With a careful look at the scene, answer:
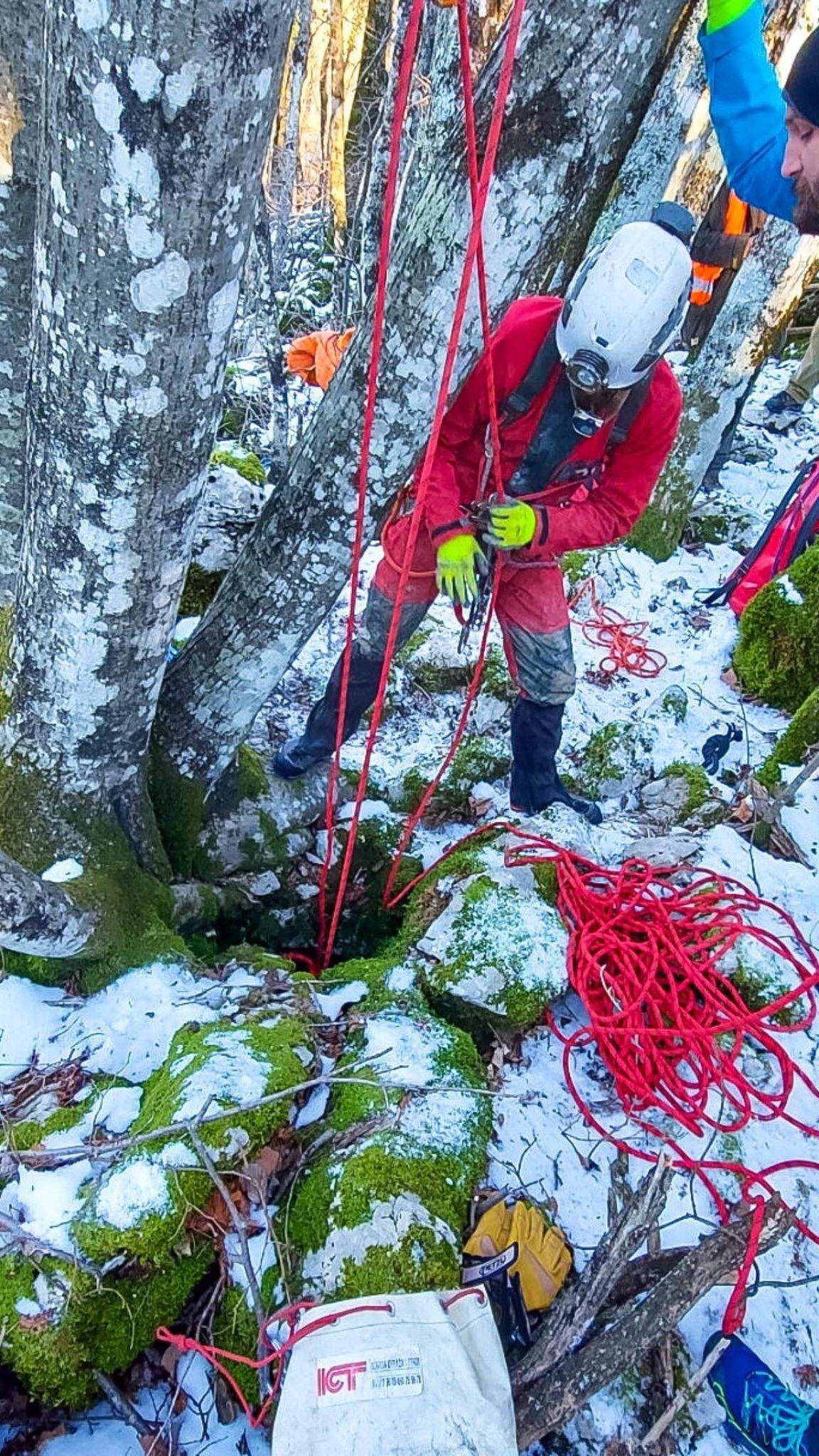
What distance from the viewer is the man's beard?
2441 millimetres

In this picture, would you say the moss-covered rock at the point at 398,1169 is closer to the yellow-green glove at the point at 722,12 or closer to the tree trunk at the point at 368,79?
the yellow-green glove at the point at 722,12

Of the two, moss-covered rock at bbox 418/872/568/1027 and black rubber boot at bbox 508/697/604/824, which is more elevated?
black rubber boot at bbox 508/697/604/824

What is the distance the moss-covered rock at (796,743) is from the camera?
3.70m

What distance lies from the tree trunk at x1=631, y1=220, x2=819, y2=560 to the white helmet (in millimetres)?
3176

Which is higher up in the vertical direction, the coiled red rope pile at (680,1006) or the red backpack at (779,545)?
the red backpack at (779,545)

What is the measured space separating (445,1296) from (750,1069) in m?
1.42

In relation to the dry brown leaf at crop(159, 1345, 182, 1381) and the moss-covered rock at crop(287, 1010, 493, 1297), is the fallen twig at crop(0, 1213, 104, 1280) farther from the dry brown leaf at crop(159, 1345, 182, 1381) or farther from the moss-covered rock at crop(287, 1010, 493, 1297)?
the moss-covered rock at crop(287, 1010, 493, 1297)

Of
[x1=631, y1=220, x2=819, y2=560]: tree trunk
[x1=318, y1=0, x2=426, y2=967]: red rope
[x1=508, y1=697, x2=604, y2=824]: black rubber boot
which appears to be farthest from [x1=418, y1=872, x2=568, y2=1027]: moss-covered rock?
[x1=631, y1=220, x2=819, y2=560]: tree trunk

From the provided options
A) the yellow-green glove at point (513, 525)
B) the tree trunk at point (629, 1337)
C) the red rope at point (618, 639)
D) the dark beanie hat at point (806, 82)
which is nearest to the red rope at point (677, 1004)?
the tree trunk at point (629, 1337)

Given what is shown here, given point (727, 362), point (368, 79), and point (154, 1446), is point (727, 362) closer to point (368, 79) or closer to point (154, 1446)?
point (154, 1446)

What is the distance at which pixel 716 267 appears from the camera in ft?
17.9

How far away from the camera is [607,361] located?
2480 mm

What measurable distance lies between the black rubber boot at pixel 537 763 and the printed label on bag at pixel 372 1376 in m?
2.26

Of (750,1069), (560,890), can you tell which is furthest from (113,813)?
(750,1069)
